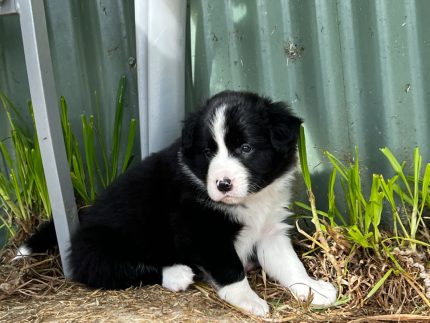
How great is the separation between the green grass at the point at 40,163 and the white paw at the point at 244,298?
1212 mm

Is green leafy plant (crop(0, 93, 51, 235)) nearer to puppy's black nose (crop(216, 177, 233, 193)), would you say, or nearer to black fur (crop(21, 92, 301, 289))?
black fur (crop(21, 92, 301, 289))

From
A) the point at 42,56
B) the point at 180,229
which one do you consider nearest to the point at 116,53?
the point at 42,56

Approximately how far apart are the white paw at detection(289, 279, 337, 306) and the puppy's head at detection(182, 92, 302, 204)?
1.72ft

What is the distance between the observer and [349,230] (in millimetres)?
2852

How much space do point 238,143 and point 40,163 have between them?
4.44 feet

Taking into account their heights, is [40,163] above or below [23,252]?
above

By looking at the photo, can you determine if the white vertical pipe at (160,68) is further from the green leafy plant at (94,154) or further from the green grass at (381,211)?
the green grass at (381,211)

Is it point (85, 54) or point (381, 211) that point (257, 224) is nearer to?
point (381, 211)

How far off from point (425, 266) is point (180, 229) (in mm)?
1154

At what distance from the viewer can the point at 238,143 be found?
107 inches

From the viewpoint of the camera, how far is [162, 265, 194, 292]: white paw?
301 centimetres

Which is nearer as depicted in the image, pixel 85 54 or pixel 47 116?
pixel 47 116

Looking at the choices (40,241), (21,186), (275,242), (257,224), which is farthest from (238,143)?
(21,186)

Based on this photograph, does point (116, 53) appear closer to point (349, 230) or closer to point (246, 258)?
point (246, 258)
